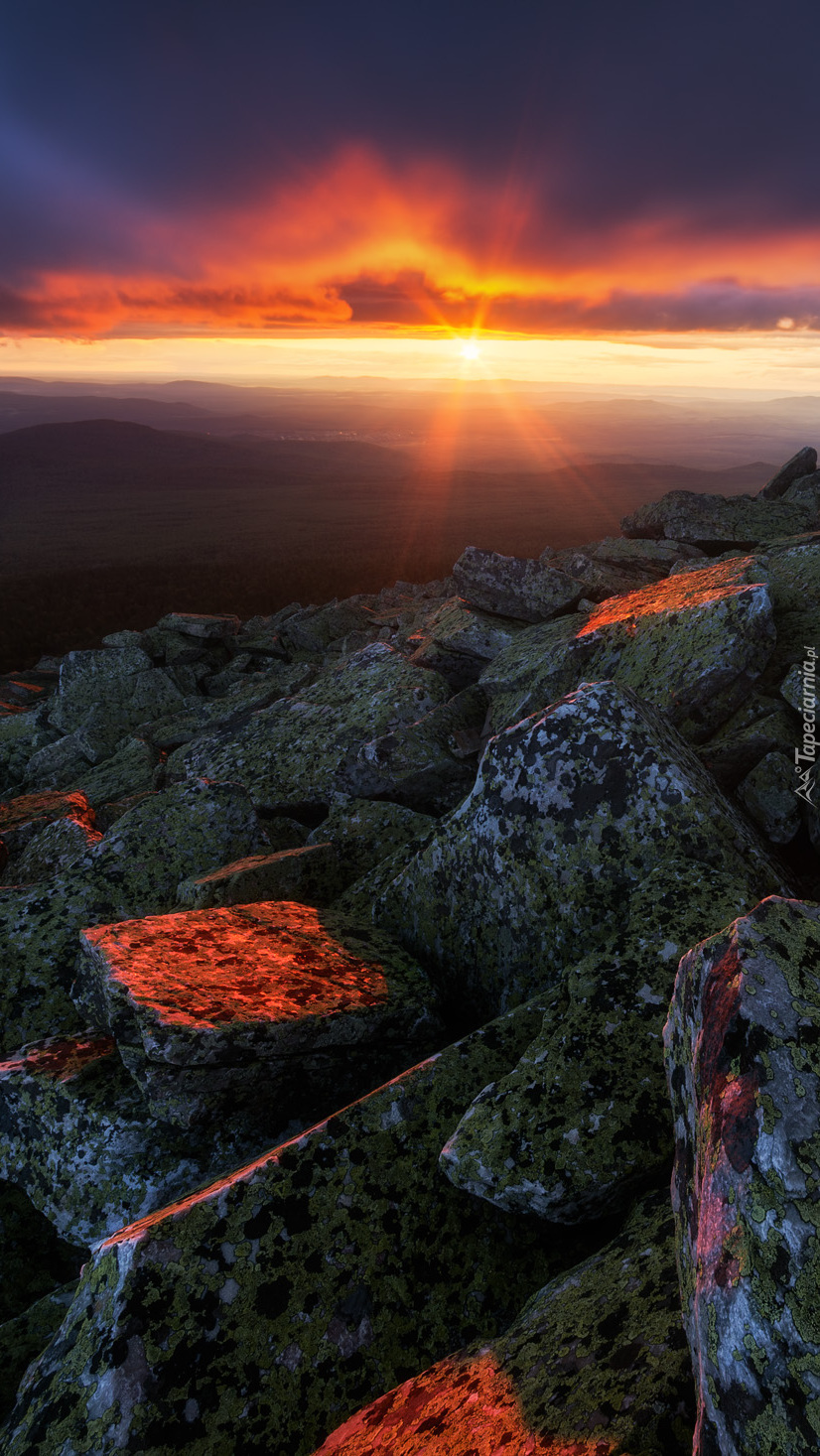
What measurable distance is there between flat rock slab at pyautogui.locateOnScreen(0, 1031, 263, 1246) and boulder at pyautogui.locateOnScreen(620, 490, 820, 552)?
17214 millimetres

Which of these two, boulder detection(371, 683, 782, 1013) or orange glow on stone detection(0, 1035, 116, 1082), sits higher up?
boulder detection(371, 683, 782, 1013)

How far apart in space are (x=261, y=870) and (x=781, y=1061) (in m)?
5.44

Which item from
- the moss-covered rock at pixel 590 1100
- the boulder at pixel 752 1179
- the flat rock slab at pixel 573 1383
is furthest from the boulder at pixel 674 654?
the flat rock slab at pixel 573 1383

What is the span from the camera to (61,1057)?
530 cm

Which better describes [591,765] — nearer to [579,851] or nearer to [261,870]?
[579,851]

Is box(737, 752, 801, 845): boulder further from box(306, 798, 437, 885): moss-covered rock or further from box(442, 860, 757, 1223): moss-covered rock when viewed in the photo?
box(306, 798, 437, 885): moss-covered rock

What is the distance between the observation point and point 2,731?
19.4 meters

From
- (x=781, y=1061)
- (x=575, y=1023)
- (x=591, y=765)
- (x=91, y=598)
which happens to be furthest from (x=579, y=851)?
(x=91, y=598)

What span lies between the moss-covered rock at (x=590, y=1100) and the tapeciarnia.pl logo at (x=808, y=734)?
280cm

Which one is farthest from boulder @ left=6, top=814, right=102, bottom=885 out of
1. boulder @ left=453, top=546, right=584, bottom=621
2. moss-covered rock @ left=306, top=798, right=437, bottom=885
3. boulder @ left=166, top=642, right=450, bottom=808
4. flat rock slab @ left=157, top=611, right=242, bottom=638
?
flat rock slab @ left=157, top=611, right=242, bottom=638

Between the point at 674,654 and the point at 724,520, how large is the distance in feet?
37.7

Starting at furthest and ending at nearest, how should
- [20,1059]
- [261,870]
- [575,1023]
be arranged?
[261,870], [20,1059], [575,1023]

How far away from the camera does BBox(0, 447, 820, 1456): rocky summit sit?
2824 mm

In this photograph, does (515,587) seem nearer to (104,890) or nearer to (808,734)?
(808,734)
